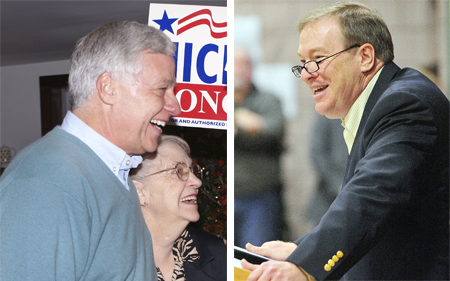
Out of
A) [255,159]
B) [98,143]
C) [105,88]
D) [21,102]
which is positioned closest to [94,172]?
[98,143]

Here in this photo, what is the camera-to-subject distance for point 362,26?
1254 mm

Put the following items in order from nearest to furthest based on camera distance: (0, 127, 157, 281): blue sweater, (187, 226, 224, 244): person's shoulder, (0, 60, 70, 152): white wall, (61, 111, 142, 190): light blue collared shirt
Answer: (0, 127, 157, 281): blue sweater → (61, 111, 142, 190): light blue collared shirt → (187, 226, 224, 244): person's shoulder → (0, 60, 70, 152): white wall

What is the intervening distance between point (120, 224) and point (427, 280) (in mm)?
895

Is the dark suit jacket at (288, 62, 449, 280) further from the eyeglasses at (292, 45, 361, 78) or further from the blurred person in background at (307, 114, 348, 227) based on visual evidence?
the eyeglasses at (292, 45, 361, 78)

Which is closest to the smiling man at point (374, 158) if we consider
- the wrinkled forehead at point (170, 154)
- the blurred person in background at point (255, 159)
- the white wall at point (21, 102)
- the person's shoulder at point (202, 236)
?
the blurred person in background at point (255, 159)

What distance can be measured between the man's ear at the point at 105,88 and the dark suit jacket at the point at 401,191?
0.74 m

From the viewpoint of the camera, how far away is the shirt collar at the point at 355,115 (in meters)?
1.25

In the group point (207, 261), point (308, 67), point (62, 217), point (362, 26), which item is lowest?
point (207, 261)

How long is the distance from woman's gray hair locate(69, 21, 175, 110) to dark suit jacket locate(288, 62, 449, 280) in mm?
706

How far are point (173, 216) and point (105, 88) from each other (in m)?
0.74

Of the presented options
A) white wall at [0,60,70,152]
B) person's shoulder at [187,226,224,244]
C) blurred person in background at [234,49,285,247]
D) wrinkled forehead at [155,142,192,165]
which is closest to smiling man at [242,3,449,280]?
blurred person in background at [234,49,285,247]

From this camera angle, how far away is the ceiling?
11.3 feet

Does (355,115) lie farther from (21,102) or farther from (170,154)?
(21,102)

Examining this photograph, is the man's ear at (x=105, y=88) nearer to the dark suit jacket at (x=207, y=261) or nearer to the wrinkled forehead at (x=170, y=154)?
the wrinkled forehead at (x=170, y=154)
